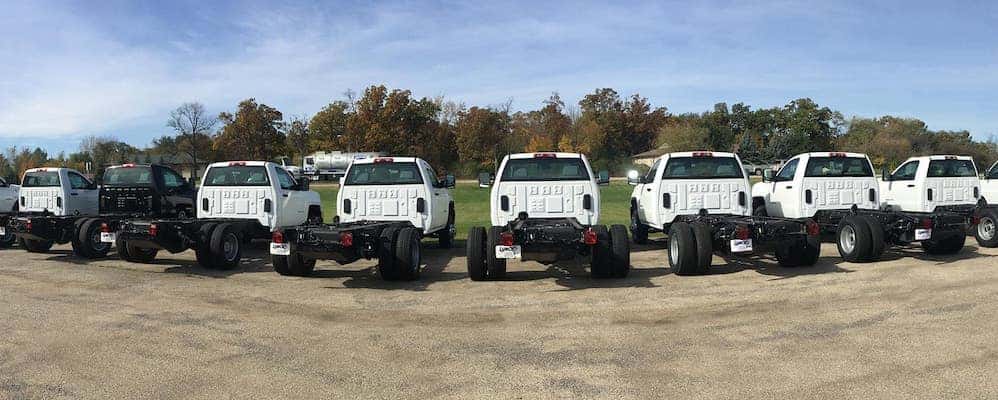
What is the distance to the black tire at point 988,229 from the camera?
495 inches

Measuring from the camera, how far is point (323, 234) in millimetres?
9492

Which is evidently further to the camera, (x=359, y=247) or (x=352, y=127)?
(x=352, y=127)

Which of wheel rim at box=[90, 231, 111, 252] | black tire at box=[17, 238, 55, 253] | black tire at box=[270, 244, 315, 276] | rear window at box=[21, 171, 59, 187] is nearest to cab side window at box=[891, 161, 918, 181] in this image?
black tire at box=[270, 244, 315, 276]

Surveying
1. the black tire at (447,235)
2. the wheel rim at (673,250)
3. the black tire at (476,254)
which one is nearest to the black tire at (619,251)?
the wheel rim at (673,250)

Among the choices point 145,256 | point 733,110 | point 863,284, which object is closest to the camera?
point 863,284

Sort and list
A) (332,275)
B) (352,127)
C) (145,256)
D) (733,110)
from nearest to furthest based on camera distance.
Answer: (332,275) < (145,256) < (352,127) < (733,110)

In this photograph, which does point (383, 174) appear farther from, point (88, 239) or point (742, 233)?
point (742, 233)

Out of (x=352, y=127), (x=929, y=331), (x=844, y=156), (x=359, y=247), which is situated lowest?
(x=929, y=331)

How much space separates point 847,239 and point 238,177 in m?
10.8

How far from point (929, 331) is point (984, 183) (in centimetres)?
1070

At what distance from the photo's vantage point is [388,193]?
11938 mm

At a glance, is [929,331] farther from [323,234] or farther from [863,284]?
[323,234]

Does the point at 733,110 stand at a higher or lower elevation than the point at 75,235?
higher

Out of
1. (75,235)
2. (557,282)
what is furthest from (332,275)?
(75,235)
